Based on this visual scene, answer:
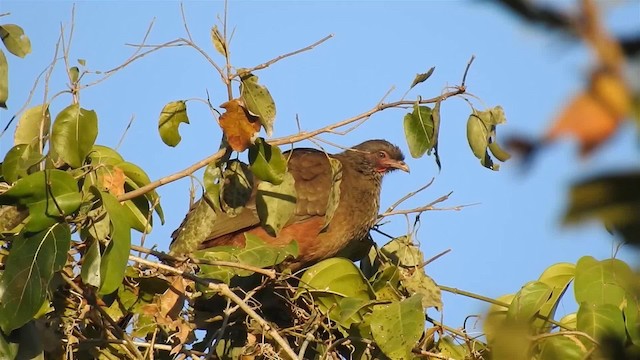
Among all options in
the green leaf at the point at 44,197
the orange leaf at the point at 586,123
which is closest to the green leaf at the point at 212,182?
the green leaf at the point at 44,197

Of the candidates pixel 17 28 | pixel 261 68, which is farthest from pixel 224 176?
pixel 17 28

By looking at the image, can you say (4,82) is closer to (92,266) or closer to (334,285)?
(92,266)

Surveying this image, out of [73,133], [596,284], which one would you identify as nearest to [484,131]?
[596,284]

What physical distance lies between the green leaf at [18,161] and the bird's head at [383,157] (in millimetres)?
3740

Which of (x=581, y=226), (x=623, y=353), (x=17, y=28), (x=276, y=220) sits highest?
(x=17, y=28)

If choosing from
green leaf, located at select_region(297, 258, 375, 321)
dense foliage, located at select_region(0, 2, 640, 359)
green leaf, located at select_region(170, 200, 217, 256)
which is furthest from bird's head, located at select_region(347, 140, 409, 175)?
green leaf, located at select_region(170, 200, 217, 256)

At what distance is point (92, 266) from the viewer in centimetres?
341

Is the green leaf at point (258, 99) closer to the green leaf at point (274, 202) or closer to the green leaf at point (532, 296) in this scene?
the green leaf at point (274, 202)

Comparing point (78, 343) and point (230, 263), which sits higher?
point (230, 263)

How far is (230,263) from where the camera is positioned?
4.05m

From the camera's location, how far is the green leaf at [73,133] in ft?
12.2

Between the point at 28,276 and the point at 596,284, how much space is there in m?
2.25

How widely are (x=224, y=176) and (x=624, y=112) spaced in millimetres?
3417

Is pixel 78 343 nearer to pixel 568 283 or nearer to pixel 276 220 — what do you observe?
pixel 276 220
